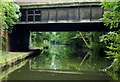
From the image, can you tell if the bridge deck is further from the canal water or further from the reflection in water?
the canal water

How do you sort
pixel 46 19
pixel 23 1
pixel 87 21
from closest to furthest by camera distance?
pixel 87 21 → pixel 46 19 → pixel 23 1

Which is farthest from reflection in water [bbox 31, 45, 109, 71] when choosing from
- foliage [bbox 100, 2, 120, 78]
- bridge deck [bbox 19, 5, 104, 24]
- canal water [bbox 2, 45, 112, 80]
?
foliage [bbox 100, 2, 120, 78]

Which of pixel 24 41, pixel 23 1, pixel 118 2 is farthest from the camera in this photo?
pixel 24 41

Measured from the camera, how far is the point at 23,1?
1605cm

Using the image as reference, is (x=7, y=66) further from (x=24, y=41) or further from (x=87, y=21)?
(x=24, y=41)

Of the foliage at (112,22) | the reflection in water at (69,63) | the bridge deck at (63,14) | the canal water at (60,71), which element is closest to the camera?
the foliage at (112,22)

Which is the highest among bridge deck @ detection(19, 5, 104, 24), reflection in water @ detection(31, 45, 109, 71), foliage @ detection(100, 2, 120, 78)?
bridge deck @ detection(19, 5, 104, 24)

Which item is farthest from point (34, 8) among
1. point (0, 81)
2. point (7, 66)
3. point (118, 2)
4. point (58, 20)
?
point (118, 2)

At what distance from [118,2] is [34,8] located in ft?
41.0

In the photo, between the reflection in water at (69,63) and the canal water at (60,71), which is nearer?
the canal water at (60,71)

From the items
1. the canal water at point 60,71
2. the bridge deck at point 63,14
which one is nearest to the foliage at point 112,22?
the canal water at point 60,71

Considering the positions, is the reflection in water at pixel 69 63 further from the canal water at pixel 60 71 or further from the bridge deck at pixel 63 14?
the bridge deck at pixel 63 14

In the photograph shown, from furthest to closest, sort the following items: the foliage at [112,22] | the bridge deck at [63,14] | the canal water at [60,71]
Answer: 1. the bridge deck at [63,14]
2. the canal water at [60,71]
3. the foliage at [112,22]

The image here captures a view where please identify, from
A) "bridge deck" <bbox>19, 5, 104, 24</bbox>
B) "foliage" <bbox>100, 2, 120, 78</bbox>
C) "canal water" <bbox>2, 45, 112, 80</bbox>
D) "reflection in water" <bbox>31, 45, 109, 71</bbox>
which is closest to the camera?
"foliage" <bbox>100, 2, 120, 78</bbox>
